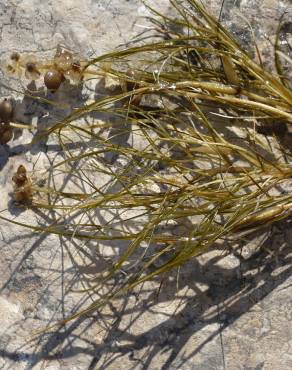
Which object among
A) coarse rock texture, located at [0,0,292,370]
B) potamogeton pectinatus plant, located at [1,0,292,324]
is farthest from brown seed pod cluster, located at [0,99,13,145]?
potamogeton pectinatus plant, located at [1,0,292,324]

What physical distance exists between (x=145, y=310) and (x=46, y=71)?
661 millimetres

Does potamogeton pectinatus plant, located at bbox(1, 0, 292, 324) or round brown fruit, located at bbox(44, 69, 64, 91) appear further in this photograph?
round brown fruit, located at bbox(44, 69, 64, 91)

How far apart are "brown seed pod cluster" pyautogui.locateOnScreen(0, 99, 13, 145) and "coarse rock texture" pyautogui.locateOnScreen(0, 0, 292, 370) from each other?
3 centimetres

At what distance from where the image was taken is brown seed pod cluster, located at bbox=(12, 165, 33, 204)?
1.75 metres

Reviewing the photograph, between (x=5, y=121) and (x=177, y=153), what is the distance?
1.47ft

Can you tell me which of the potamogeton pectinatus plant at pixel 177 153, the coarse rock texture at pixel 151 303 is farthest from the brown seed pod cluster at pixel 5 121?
the potamogeton pectinatus plant at pixel 177 153

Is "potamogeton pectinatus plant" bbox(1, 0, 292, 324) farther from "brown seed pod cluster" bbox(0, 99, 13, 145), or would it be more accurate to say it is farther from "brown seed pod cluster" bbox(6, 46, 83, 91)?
"brown seed pod cluster" bbox(0, 99, 13, 145)

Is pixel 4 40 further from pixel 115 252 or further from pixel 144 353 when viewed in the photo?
pixel 144 353

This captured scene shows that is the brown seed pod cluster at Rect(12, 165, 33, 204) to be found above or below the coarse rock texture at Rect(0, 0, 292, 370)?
above

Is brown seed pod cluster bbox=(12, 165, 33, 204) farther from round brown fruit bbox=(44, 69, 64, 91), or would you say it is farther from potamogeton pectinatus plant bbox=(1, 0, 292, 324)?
round brown fruit bbox=(44, 69, 64, 91)

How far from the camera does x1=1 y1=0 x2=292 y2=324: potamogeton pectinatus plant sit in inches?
63.2

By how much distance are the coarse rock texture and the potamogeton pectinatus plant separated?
0.21 feet

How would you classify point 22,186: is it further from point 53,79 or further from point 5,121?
point 53,79

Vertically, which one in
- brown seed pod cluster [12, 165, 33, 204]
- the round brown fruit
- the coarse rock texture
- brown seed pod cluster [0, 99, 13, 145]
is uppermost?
the round brown fruit
